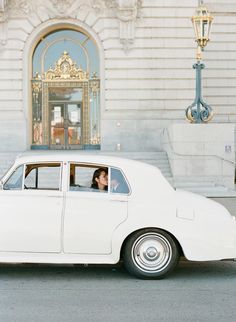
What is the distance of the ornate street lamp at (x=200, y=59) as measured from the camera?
1873 centimetres

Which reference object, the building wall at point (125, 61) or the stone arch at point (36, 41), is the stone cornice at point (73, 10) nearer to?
the building wall at point (125, 61)

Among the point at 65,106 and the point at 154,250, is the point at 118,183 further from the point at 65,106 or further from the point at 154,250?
the point at 65,106

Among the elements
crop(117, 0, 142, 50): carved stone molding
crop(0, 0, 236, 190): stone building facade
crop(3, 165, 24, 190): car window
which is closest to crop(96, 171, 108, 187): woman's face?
crop(3, 165, 24, 190): car window

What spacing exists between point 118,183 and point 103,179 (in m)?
0.20

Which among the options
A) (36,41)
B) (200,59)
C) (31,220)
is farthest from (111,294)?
(36,41)

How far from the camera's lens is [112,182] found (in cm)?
786

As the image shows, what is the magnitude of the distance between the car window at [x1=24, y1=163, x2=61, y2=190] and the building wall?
18.9 m

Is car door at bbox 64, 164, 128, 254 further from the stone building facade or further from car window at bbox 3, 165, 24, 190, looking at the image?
the stone building facade

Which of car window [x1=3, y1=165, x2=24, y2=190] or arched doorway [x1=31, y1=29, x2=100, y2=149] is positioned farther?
arched doorway [x1=31, y1=29, x2=100, y2=149]

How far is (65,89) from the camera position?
93.8 feet

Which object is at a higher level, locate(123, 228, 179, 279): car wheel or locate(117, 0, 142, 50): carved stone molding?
locate(117, 0, 142, 50): carved stone molding

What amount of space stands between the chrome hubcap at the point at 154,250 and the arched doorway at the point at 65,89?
20519 millimetres

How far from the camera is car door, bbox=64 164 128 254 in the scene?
296 inches

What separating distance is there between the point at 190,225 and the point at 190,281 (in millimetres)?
714
